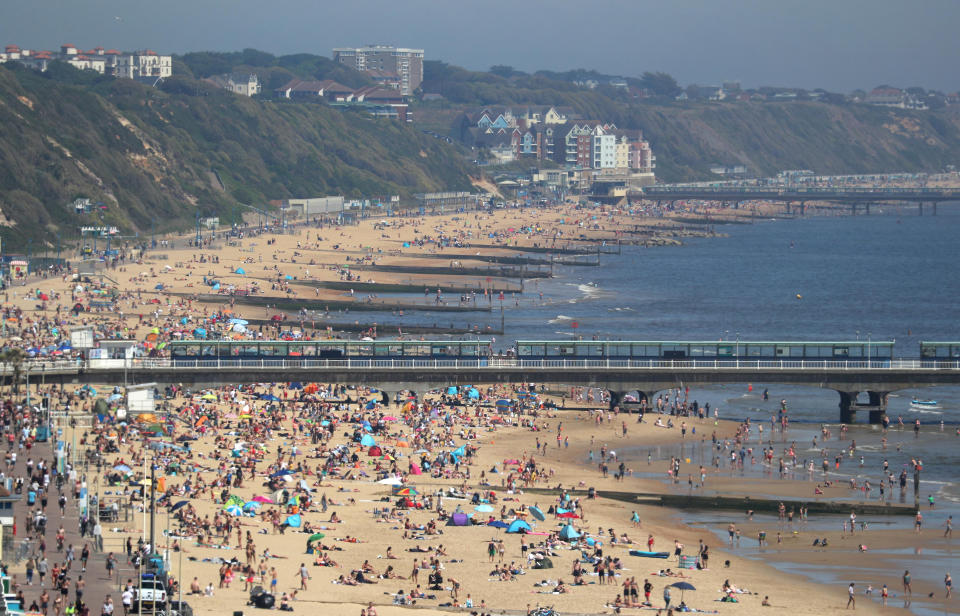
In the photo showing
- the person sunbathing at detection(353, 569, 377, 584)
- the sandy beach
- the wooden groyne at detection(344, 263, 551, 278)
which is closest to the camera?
the sandy beach

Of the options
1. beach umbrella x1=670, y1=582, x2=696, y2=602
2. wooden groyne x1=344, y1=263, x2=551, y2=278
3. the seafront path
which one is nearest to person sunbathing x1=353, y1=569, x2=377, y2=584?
the seafront path

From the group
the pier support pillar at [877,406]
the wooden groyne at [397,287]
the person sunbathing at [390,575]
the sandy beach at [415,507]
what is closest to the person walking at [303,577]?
the sandy beach at [415,507]

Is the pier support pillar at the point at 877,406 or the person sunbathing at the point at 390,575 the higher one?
the pier support pillar at the point at 877,406

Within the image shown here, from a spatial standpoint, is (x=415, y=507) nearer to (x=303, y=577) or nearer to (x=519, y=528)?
(x=519, y=528)

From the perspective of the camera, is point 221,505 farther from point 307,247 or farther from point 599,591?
point 307,247

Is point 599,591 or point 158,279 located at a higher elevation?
point 158,279

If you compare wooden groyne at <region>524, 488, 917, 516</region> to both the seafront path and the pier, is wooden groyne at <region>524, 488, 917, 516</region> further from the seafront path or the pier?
the seafront path

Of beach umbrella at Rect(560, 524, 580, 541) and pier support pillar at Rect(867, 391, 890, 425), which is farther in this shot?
pier support pillar at Rect(867, 391, 890, 425)

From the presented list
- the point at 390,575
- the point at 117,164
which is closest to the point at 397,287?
the point at 117,164

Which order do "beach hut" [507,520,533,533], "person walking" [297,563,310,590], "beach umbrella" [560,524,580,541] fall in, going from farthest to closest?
"beach hut" [507,520,533,533], "beach umbrella" [560,524,580,541], "person walking" [297,563,310,590]

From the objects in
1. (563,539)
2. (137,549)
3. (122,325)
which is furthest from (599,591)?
(122,325)

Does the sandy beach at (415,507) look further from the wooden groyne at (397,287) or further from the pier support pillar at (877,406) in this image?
the wooden groyne at (397,287)
